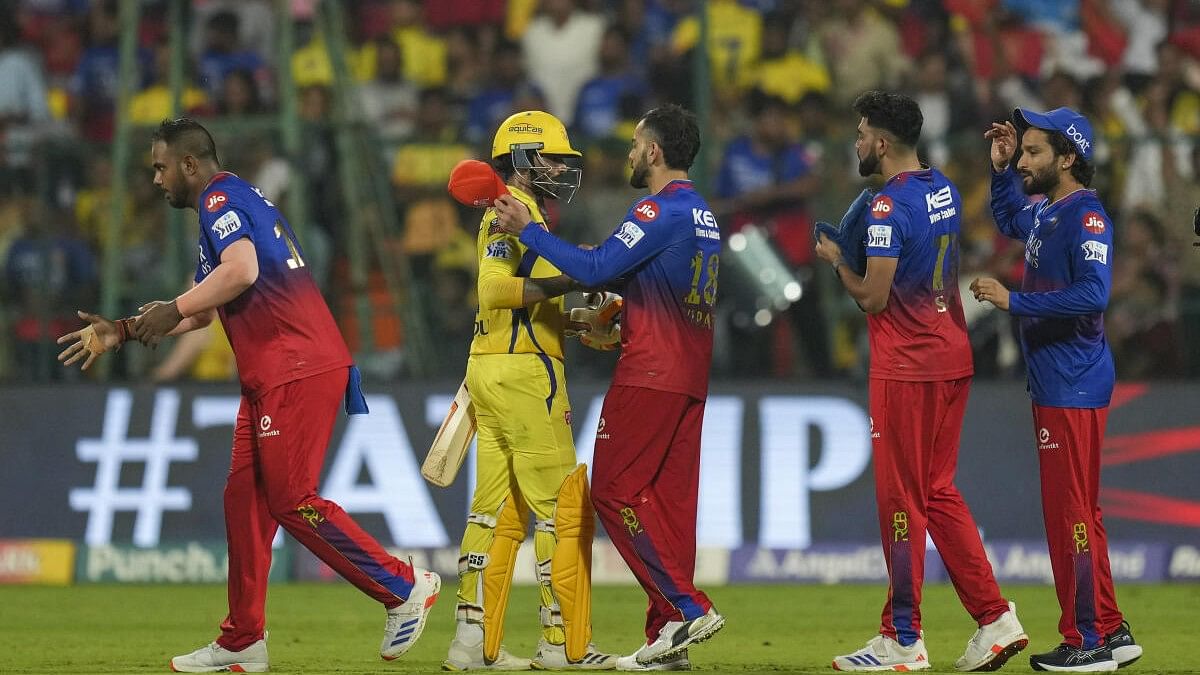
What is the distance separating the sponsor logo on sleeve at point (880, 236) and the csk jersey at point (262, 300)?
243 centimetres

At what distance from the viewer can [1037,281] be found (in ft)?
26.3

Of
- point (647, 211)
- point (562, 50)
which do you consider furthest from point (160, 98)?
point (647, 211)

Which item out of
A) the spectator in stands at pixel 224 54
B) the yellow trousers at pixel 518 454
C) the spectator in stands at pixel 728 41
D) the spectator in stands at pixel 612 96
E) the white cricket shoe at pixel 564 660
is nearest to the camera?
the white cricket shoe at pixel 564 660

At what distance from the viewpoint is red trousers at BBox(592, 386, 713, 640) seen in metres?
7.62

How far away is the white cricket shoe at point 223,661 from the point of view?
25.6 feet

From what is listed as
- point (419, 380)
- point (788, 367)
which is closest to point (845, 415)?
point (788, 367)

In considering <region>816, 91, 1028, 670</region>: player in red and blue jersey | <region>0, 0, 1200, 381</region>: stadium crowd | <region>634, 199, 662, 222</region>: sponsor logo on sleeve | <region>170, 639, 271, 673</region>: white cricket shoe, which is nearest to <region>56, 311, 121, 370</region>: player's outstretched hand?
<region>170, 639, 271, 673</region>: white cricket shoe

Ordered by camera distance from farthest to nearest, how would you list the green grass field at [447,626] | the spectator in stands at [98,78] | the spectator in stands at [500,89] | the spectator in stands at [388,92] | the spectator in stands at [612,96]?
the spectator in stands at [98,78] < the spectator in stands at [388,92] < the spectator in stands at [500,89] < the spectator in stands at [612,96] < the green grass field at [447,626]

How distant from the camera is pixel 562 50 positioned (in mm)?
15969

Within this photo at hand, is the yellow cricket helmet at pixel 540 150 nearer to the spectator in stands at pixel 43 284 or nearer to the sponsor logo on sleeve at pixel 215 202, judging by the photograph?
the sponsor logo on sleeve at pixel 215 202

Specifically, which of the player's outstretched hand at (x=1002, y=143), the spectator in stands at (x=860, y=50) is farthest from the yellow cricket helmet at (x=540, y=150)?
the spectator in stands at (x=860, y=50)

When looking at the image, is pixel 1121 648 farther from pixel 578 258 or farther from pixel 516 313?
pixel 516 313

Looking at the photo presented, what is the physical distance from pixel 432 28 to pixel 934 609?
7.85 metres

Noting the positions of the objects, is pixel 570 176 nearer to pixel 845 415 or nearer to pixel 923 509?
pixel 923 509
